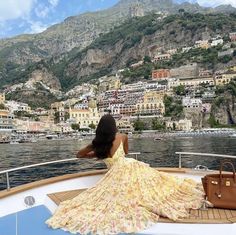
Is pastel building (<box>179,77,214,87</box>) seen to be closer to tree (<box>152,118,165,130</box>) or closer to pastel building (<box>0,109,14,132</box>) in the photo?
tree (<box>152,118,165,130</box>)

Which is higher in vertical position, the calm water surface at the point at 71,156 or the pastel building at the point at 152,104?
the pastel building at the point at 152,104

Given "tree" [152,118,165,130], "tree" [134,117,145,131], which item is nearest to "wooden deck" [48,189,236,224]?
A: "tree" [152,118,165,130]

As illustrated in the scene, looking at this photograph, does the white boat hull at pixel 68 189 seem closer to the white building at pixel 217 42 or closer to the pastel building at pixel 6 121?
the pastel building at pixel 6 121

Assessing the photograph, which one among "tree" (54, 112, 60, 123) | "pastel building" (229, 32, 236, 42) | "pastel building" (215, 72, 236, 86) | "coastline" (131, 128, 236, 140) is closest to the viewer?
"coastline" (131, 128, 236, 140)

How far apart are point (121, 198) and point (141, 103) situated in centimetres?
12896

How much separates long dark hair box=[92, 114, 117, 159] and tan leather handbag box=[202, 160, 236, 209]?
102 cm

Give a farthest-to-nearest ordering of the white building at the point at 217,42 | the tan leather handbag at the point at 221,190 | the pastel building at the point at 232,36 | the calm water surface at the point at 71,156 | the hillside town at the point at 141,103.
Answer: the white building at the point at 217,42, the pastel building at the point at 232,36, the hillside town at the point at 141,103, the calm water surface at the point at 71,156, the tan leather handbag at the point at 221,190

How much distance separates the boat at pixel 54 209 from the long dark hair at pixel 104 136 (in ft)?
2.33

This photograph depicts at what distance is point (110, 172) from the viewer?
13.2 feet

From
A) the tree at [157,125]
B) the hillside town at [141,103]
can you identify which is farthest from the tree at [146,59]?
the tree at [157,125]

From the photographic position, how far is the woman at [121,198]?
3.53m

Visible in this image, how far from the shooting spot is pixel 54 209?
4.24 meters

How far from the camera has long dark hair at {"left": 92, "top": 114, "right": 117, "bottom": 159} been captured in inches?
158

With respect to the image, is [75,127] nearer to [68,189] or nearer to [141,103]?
[141,103]
